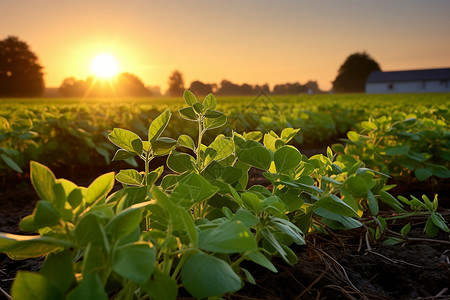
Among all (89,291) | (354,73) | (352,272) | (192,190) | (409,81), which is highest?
(354,73)

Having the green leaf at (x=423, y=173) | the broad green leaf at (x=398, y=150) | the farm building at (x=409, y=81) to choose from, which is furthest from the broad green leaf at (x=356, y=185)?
the farm building at (x=409, y=81)

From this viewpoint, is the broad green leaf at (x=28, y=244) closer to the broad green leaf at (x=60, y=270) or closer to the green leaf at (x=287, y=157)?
the broad green leaf at (x=60, y=270)

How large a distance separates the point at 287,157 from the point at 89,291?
66 centimetres

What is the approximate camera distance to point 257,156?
113 centimetres

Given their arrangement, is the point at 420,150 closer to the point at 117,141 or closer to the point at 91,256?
the point at 117,141

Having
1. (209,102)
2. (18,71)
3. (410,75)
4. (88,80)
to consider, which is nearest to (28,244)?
(209,102)

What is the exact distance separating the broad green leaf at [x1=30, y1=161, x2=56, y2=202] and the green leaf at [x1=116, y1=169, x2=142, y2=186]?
0.35 meters

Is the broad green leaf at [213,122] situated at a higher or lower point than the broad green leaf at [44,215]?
higher

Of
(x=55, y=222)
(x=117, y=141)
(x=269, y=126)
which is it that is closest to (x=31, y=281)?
(x=55, y=222)

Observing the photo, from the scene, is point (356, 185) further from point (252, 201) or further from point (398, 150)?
point (398, 150)

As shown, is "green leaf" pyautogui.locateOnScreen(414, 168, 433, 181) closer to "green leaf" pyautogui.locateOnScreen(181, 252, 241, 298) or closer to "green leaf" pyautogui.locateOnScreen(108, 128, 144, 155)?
"green leaf" pyautogui.locateOnScreen(108, 128, 144, 155)

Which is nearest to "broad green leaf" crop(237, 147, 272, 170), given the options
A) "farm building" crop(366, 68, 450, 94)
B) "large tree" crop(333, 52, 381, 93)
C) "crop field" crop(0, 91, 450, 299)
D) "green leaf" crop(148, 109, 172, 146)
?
"crop field" crop(0, 91, 450, 299)

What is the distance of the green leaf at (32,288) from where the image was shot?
2.17 ft

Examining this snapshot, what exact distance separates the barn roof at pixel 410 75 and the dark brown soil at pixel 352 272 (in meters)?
72.9
